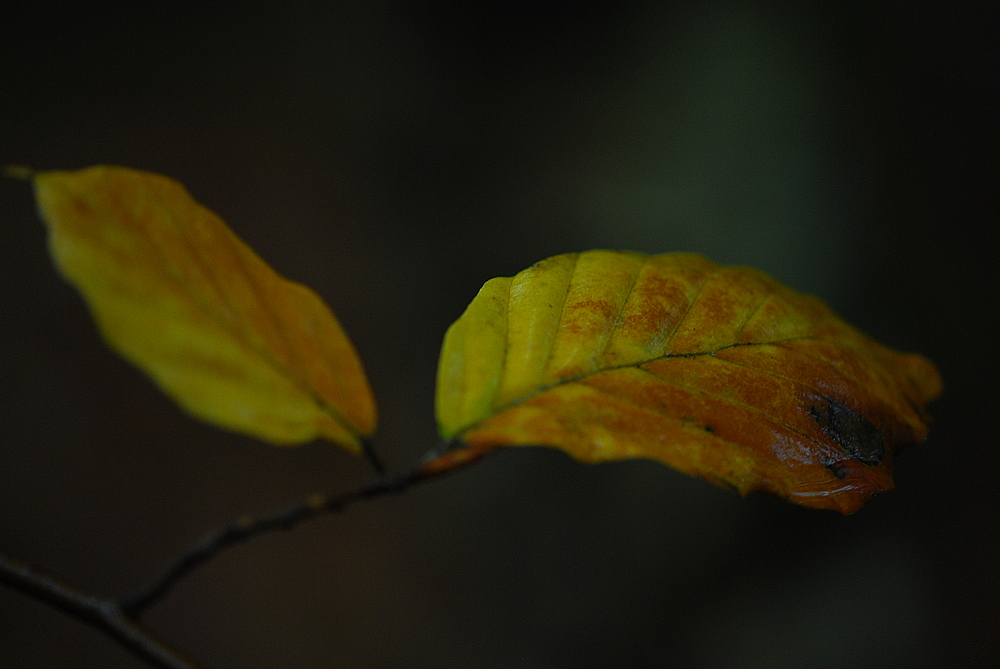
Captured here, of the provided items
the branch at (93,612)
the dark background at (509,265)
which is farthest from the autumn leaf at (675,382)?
the dark background at (509,265)

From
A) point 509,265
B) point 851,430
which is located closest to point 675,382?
point 851,430

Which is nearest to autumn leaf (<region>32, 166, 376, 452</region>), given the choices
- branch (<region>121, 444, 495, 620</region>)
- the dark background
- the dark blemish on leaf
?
branch (<region>121, 444, 495, 620</region>)

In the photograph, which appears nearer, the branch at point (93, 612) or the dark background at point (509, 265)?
the branch at point (93, 612)

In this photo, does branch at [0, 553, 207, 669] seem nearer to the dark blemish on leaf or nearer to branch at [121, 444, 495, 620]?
branch at [121, 444, 495, 620]

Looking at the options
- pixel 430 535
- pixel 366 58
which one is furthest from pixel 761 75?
pixel 430 535

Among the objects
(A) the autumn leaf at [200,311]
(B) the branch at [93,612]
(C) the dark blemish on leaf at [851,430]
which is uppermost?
(A) the autumn leaf at [200,311]

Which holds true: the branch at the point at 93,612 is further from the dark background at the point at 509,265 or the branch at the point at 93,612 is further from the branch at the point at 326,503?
the dark background at the point at 509,265
